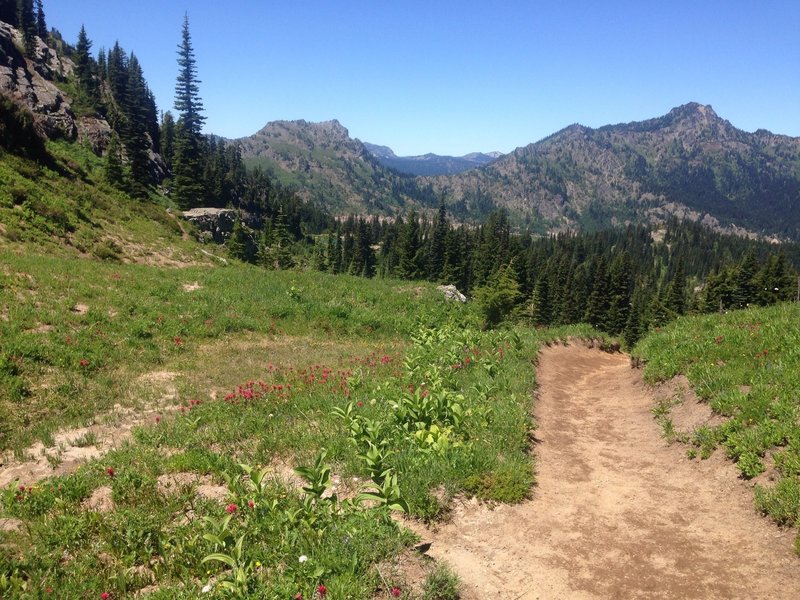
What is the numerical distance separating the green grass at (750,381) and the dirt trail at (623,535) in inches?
18.2

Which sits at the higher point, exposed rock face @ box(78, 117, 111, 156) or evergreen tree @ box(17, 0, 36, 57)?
evergreen tree @ box(17, 0, 36, 57)

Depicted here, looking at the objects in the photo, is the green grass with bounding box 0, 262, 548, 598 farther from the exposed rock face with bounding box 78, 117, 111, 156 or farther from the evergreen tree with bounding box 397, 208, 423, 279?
the evergreen tree with bounding box 397, 208, 423, 279

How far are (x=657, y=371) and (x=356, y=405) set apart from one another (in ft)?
31.2

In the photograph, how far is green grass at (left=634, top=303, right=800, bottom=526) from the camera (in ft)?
24.4

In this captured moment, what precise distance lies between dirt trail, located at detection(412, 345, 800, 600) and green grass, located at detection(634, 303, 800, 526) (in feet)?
1.52

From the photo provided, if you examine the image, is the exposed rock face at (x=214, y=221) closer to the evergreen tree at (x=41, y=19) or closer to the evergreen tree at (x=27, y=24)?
the evergreen tree at (x=27, y=24)

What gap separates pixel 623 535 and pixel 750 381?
5941mm

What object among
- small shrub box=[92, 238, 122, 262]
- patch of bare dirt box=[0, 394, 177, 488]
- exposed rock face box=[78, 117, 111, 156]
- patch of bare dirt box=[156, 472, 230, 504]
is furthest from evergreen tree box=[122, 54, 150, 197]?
patch of bare dirt box=[156, 472, 230, 504]

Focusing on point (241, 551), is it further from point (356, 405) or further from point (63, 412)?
point (63, 412)

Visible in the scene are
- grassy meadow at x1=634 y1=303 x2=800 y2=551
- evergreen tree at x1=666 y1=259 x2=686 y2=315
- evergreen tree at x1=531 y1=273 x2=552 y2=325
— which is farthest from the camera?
evergreen tree at x1=531 y1=273 x2=552 y2=325

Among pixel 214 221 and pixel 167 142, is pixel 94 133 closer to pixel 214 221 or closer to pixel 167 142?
pixel 214 221

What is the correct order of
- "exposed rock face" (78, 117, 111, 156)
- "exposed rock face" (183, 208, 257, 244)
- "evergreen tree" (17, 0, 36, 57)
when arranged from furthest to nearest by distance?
"evergreen tree" (17, 0, 36, 57) → "exposed rock face" (183, 208, 257, 244) → "exposed rock face" (78, 117, 111, 156)

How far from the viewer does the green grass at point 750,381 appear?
7449 mm

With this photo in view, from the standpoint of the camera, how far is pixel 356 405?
11.0 metres
